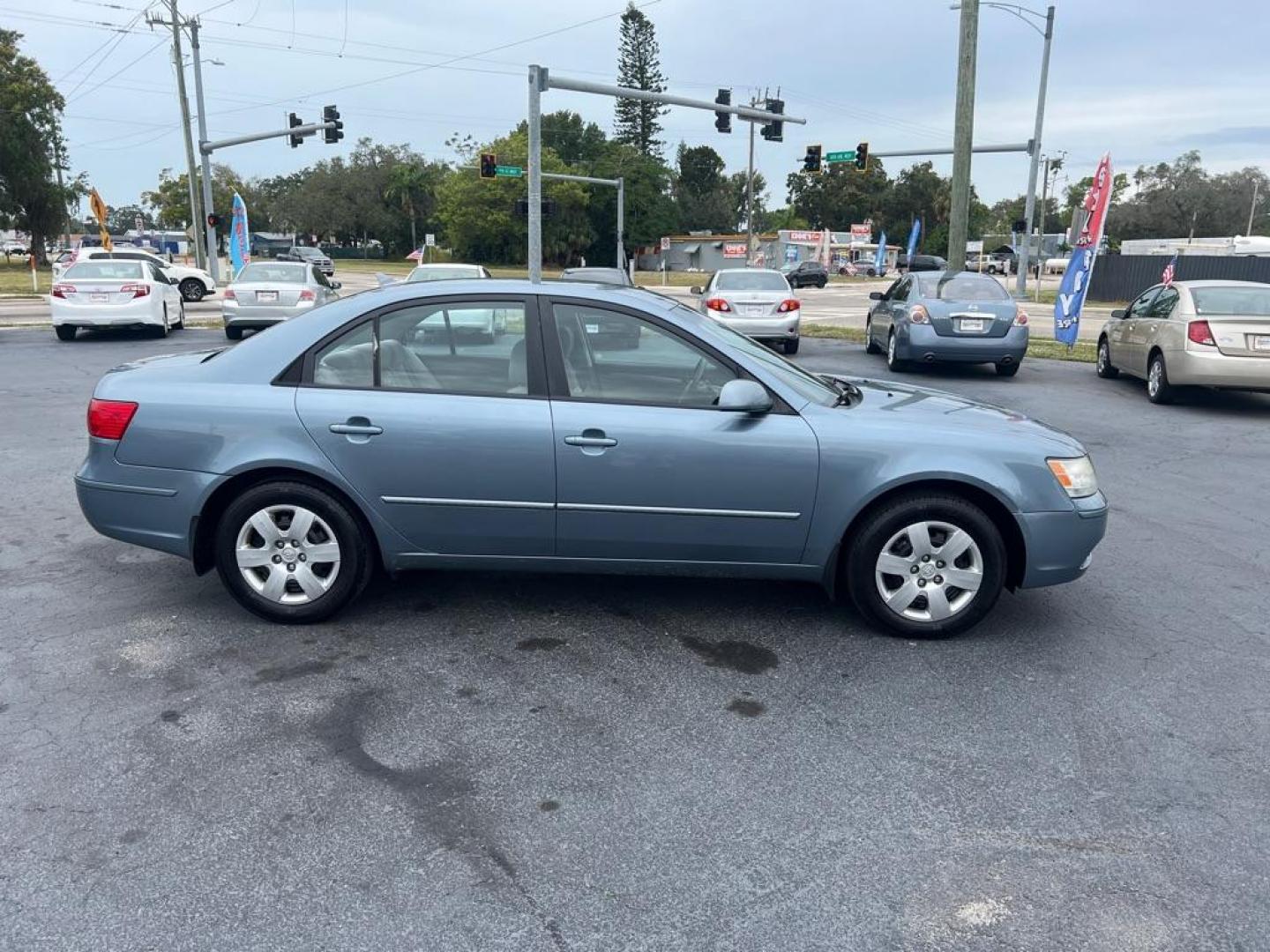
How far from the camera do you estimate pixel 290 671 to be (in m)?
4.10

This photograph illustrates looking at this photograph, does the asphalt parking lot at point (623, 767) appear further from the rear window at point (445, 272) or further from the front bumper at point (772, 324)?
the front bumper at point (772, 324)

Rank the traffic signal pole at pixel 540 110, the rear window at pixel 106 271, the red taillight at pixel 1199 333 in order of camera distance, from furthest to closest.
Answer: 1. the traffic signal pole at pixel 540 110
2. the rear window at pixel 106 271
3. the red taillight at pixel 1199 333

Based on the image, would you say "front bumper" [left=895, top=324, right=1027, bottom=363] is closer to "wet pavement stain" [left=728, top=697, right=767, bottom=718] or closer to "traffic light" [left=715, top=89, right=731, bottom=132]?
"wet pavement stain" [left=728, top=697, right=767, bottom=718]

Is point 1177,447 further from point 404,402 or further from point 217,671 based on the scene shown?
point 217,671

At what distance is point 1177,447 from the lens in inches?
362

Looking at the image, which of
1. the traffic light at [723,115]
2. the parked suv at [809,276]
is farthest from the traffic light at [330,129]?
the parked suv at [809,276]

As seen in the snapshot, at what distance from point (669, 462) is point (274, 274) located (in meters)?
14.8

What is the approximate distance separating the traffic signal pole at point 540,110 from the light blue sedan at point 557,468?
1643 centimetres

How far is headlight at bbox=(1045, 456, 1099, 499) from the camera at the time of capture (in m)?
4.40

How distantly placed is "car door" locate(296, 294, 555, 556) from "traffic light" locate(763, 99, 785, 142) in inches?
971

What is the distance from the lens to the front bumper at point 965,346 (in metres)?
13.3

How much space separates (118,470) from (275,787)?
2006mm

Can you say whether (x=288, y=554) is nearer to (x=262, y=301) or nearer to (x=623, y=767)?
(x=623, y=767)

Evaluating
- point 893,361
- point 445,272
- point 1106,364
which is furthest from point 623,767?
point 445,272
